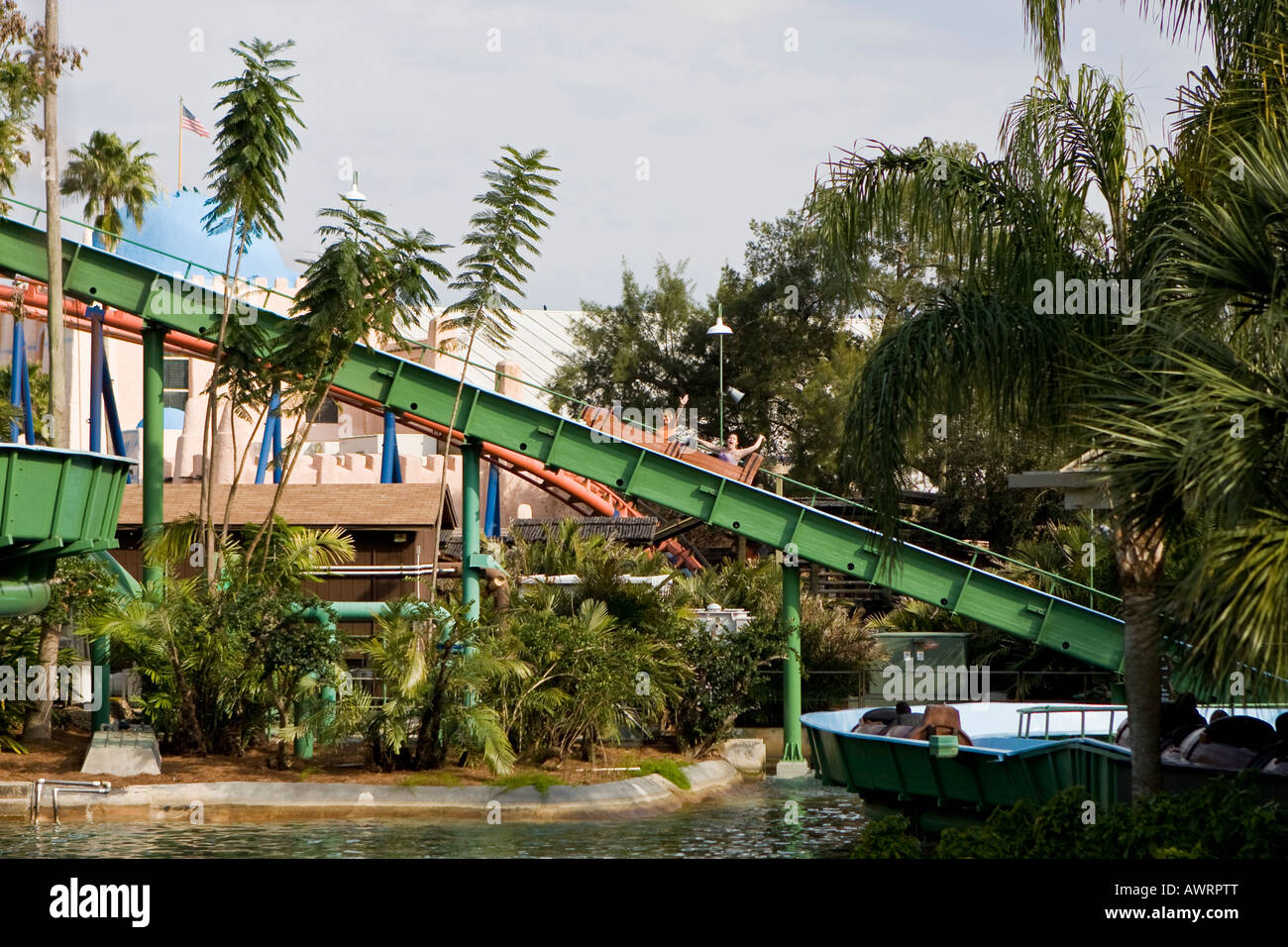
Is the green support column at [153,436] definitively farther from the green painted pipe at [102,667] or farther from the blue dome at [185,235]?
the blue dome at [185,235]

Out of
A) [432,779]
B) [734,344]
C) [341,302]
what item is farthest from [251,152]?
[734,344]

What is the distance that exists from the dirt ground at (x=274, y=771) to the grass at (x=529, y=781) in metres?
0.11

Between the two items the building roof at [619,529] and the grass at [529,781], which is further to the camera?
the building roof at [619,529]

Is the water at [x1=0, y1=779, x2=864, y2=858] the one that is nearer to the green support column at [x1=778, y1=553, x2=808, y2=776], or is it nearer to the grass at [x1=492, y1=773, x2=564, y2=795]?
the grass at [x1=492, y1=773, x2=564, y2=795]

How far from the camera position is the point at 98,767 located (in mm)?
→ 18281

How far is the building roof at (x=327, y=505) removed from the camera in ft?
95.9

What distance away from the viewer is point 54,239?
21.1m

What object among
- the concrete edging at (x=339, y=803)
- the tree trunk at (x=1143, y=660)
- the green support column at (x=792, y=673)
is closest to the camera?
the tree trunk at (x=1143, y=660)

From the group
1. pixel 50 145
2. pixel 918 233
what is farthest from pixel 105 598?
pixel 918 233

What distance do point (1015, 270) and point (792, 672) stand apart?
38.2ft

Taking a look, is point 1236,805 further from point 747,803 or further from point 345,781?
point 345,781

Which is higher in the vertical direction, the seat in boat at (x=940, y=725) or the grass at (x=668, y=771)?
the seat in boat at (x=940, y=725)

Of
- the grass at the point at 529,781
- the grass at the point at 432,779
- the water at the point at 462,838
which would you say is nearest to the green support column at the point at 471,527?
the grass at the point at 432,779
